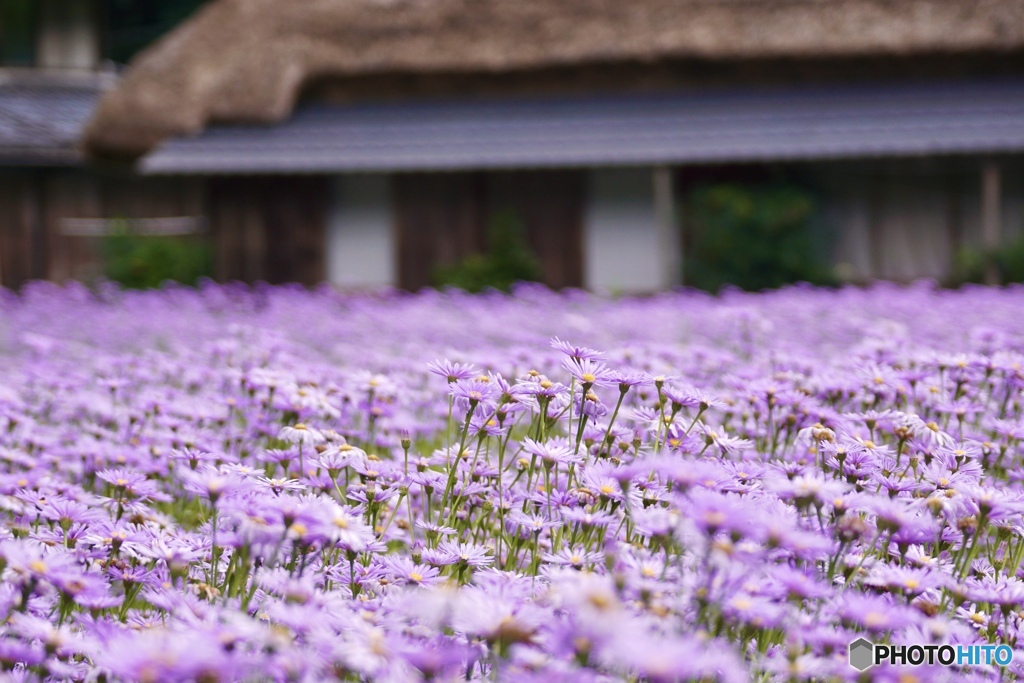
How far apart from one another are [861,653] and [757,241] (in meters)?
12.2

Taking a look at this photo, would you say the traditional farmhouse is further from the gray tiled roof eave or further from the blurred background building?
the gray tiled roof eave

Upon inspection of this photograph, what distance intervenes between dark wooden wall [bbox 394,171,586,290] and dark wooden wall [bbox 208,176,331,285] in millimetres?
1248

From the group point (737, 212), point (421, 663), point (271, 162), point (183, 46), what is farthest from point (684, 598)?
point (183, 46)

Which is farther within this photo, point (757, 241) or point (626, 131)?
point (626, 131)

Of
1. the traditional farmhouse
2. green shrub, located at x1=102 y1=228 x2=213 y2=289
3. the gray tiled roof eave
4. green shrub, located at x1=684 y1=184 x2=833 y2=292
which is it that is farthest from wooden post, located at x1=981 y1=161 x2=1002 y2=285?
the traditional farmhouse

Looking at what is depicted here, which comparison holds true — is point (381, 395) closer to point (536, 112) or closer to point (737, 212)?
point (737, 212)

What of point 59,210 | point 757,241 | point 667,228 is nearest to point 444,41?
point 667,228

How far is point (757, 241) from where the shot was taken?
43.1 ft

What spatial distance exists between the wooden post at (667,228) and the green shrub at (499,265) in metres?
1.74

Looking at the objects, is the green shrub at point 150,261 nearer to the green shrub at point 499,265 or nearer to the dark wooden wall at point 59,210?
the dark wooden wall at point 59,210

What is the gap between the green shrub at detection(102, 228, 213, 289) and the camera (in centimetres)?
1408

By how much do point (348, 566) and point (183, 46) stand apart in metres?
15.3

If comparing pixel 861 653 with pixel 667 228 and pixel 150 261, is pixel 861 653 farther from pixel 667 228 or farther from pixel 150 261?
pixel 150 261

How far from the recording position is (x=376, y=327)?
7.10 meters
